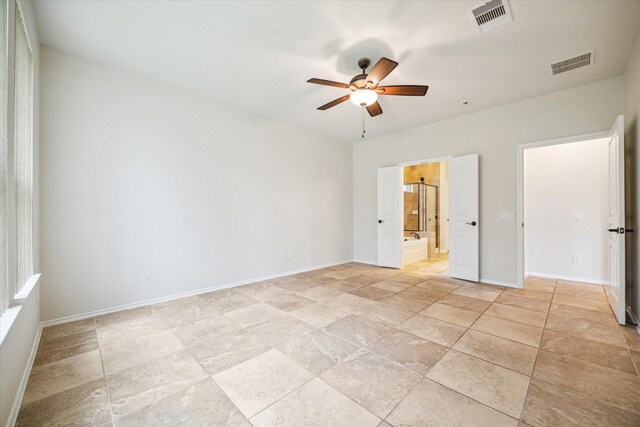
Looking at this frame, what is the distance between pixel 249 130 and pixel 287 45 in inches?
74.6

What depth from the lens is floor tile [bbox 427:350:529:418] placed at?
1.59 m

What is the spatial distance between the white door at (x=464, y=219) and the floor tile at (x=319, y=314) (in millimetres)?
2624

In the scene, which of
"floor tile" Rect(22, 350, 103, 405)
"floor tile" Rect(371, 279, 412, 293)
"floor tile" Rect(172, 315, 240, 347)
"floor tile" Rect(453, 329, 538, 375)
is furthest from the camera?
"floor tile" Rect(371, 279, 412, 293)

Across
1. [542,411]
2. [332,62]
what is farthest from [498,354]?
[332,62]

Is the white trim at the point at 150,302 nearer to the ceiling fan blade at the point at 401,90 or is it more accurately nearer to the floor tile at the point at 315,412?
the floor tile at the point at 315,412

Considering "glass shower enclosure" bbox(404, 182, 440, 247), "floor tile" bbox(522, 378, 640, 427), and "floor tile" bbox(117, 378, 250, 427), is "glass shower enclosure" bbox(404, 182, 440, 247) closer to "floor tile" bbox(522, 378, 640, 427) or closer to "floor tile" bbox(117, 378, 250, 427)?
Result: "floor tile" bbox(522, 378, 640, 427)

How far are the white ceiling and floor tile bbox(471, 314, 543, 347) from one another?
283cm

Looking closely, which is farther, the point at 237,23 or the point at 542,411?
the point at 237,23

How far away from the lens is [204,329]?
261 cm

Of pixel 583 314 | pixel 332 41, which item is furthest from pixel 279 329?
pixel 583 314

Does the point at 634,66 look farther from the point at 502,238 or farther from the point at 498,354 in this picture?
the point at 498,354


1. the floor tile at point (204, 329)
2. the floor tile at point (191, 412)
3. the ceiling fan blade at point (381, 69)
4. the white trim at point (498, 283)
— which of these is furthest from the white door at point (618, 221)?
the floor tile at point (204, 329)

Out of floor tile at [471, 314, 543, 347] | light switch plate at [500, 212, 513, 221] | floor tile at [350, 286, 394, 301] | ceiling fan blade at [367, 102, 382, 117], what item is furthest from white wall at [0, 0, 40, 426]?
light switch plate at [500, 212, 513, 221]

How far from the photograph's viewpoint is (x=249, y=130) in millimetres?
4289
